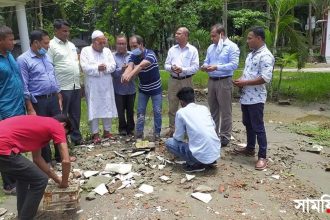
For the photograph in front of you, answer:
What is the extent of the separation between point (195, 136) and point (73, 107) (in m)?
2.33

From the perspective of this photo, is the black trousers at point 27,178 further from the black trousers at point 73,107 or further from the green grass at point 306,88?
the green grass at point 306,88

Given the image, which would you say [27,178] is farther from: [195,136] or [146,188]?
[195,136]

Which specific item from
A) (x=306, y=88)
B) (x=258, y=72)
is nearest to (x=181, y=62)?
(x=258, y=72)

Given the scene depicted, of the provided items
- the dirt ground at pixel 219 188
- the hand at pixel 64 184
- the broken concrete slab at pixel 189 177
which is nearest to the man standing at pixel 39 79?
the dirt ground at pixel 219 188

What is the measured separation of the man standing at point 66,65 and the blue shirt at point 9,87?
1.17 metres

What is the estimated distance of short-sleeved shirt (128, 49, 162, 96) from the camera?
6.42 metres

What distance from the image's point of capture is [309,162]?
6227 millimetres

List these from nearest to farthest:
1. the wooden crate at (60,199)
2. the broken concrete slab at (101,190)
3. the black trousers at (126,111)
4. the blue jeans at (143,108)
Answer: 1. the wooden crate at (60,199)
2. the broken concrete slab at (101,190)
3. the blue jeans at (143,108)
4. the black trousers at (126,111)

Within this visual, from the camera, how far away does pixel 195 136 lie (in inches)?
205

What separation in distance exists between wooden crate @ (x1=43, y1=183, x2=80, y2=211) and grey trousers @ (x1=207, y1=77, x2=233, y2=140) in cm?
287

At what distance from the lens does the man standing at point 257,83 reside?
215 inches

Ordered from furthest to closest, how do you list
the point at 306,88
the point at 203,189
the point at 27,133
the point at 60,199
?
1. the point at 306,88
2. the point at 203,189
3. the point at 60,199
4. the point at 27,133

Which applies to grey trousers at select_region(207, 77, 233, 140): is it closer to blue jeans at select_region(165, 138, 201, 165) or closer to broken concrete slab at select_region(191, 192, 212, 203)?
blue jeans at select_region(165, 138, 201, 165)

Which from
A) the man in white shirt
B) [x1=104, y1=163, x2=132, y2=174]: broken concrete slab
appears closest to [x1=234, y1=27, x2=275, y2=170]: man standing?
the man in white shirt
